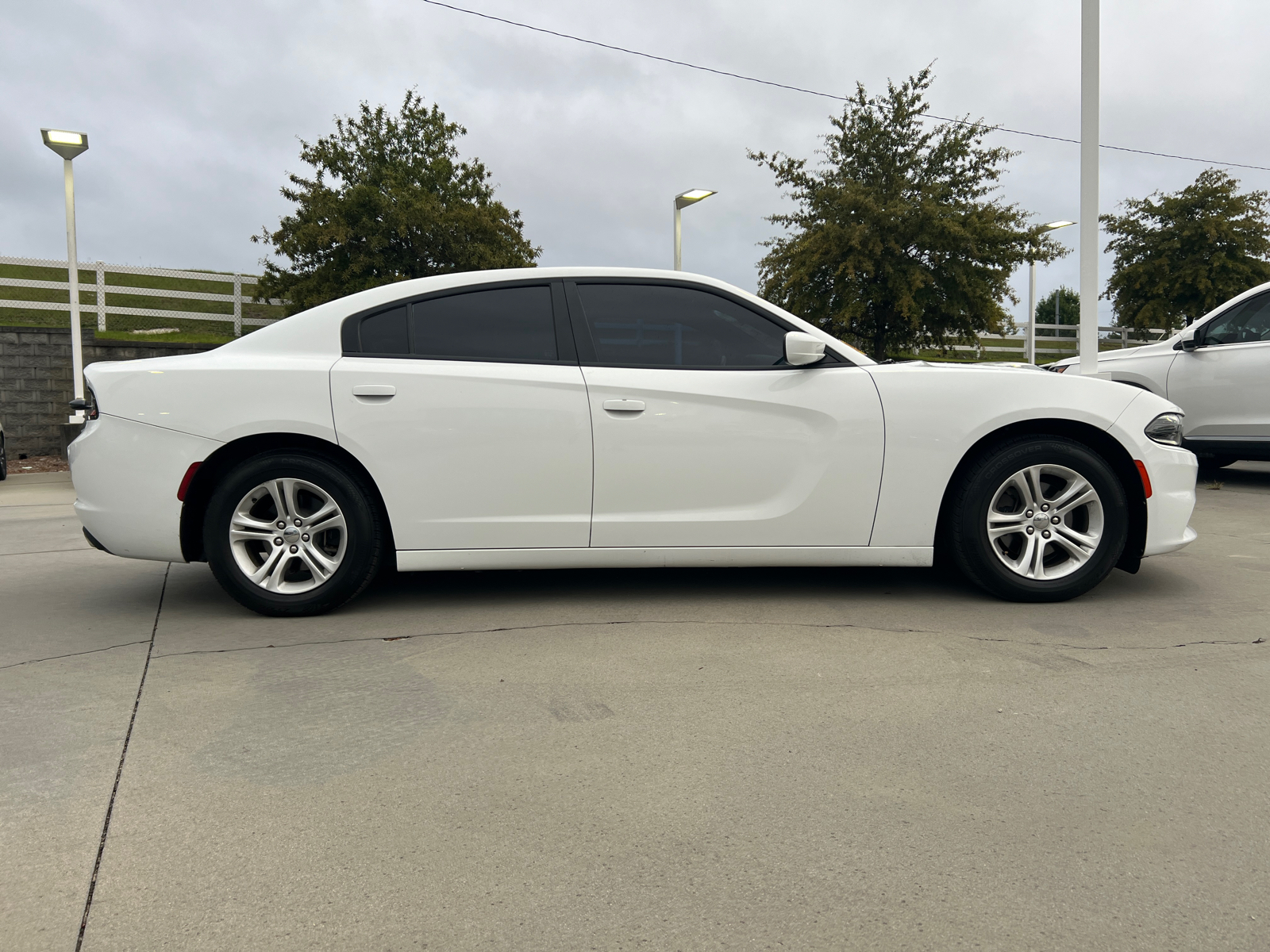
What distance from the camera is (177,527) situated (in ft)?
13.4

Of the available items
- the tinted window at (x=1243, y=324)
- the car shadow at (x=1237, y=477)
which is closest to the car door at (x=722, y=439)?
the tinted window at (x=1243, y=324)

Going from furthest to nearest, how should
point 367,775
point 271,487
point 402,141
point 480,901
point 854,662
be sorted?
point 402,141
point 271,487
point 854,662
point 367,775
point 480,901

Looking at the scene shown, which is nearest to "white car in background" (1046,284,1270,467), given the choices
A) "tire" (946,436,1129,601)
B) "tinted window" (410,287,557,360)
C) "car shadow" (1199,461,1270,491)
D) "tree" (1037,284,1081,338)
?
"car shadow" (1199,461,1270,491)

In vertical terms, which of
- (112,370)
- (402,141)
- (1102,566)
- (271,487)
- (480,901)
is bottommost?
(480,901)

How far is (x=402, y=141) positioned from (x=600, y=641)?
1816cm

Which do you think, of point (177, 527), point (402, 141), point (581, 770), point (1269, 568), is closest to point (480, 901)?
point (581, 770)

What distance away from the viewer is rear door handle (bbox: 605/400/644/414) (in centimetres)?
409

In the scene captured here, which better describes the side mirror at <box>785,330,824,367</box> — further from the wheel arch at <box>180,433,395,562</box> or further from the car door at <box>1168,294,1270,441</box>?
the car door at <box>1168,294,1270,441</box>

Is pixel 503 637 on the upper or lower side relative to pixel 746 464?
lower

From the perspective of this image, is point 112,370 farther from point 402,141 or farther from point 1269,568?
point 402,141

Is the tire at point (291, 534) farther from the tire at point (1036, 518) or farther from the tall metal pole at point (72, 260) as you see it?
the tall metal pole at point (72, 260)

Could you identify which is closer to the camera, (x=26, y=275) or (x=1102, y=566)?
(x=1102, y=566)

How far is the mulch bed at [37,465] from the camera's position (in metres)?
12.8

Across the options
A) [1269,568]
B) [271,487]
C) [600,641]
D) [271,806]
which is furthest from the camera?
[1269,568]
